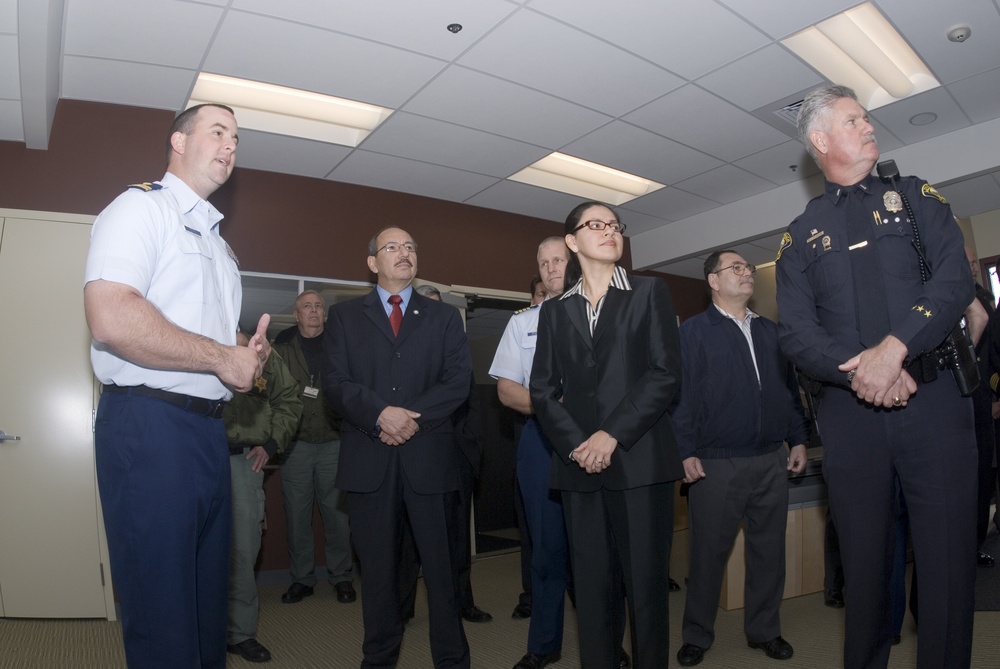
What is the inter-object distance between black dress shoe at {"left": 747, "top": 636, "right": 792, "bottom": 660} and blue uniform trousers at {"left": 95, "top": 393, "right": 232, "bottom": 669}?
227 centimetres

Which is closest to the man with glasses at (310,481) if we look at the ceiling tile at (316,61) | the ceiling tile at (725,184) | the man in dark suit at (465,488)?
the man in dark suit at (465,488)

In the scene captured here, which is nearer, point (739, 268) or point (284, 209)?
point (739, 268)

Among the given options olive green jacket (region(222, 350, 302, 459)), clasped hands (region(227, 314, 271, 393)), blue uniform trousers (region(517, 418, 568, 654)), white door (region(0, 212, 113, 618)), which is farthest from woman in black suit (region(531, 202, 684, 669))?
white door (region(0, 212, 113, 618))

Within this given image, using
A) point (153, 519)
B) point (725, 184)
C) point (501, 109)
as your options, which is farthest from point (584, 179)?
point (153, 519)

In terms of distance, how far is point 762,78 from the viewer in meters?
4.25

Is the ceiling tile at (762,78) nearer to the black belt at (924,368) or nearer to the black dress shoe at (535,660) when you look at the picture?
the black belt at (924,368)

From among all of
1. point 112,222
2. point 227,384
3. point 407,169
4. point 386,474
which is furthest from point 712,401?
point 407,169

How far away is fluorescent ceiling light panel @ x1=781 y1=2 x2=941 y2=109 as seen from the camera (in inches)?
154

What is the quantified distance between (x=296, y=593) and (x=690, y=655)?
2.52 metres

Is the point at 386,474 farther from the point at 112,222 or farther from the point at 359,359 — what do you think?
the point at 112,222

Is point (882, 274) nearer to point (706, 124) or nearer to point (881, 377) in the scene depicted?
point (881, 377)

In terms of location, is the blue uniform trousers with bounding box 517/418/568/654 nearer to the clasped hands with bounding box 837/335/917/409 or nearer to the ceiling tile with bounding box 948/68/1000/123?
the clasped hands with bounding box 837/335/917/409

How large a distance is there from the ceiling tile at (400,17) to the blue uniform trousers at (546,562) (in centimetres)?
223

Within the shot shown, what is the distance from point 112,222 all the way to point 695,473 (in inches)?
94.4
